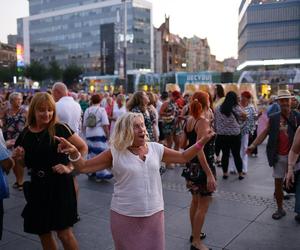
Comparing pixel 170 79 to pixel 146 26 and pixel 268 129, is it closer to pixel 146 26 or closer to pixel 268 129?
pixel 268 129

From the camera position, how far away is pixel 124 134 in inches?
116

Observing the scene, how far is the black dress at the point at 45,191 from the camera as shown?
329cm

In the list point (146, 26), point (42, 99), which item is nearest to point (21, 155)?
point (42, 99)

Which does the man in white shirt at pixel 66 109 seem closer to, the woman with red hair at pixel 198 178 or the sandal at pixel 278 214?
the woman with red hair at pixel 198 178

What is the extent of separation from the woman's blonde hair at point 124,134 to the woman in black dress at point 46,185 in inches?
21.0

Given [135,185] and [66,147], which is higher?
[66,147]

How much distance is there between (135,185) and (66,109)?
3071 millimetres

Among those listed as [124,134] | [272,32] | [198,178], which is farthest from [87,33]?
[124,134]

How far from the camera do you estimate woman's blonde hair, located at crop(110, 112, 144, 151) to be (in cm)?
292

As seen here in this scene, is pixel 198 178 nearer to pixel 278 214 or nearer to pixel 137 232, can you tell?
pixel 137 232

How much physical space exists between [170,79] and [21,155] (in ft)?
115

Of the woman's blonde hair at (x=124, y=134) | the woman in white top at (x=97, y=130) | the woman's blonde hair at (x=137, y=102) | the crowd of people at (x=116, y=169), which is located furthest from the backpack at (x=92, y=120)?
the woman's blonde hair at (x=124, y=134)

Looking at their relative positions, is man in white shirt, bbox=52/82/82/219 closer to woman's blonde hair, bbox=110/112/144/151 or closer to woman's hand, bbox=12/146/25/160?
woman's hand, bbox=12/146/25/160

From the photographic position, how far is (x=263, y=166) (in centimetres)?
913
